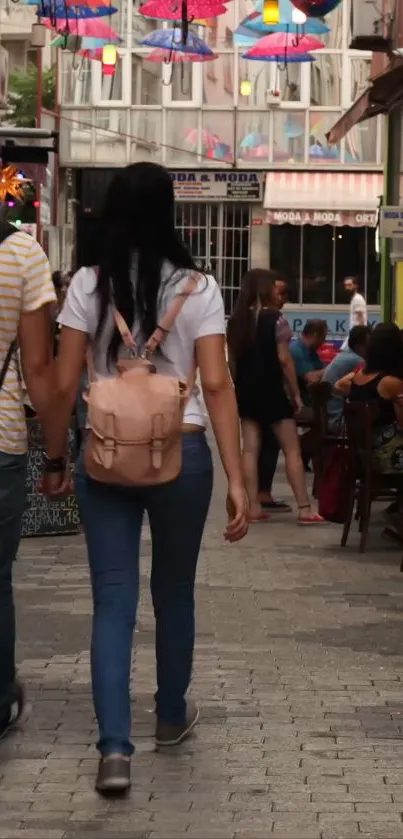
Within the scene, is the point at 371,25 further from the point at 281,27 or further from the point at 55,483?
the point at 55,483

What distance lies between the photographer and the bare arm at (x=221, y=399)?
5840 mm

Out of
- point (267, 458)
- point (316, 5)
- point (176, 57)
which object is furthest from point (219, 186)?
point (267, 458)

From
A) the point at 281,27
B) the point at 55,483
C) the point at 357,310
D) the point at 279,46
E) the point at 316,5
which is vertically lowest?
the point at 357,310

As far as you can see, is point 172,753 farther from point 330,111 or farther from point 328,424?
point 330,111

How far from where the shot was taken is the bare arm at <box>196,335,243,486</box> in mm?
Result: 5840

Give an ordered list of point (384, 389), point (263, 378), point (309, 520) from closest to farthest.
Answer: point (384, 389), point (309, 520), point (263, 378)

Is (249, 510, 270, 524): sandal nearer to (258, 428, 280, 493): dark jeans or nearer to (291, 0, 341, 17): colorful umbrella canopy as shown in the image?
(258, 428, 280, 493): dark jeans

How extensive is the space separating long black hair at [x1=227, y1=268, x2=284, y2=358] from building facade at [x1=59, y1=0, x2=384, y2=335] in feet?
99.9

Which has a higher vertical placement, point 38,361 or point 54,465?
point 38,361

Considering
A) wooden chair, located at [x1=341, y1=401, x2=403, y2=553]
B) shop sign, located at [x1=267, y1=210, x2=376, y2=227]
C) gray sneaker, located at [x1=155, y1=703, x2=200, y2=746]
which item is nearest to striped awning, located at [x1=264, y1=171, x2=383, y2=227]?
shop sign, located at [x1=267, y1=210, x2=376, y2=227]

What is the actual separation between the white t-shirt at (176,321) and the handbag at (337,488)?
6294mm

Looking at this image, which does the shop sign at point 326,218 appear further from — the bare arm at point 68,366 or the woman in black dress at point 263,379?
the bare arm at point 68,366

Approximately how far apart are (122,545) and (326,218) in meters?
38.4

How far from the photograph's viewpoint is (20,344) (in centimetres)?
596
